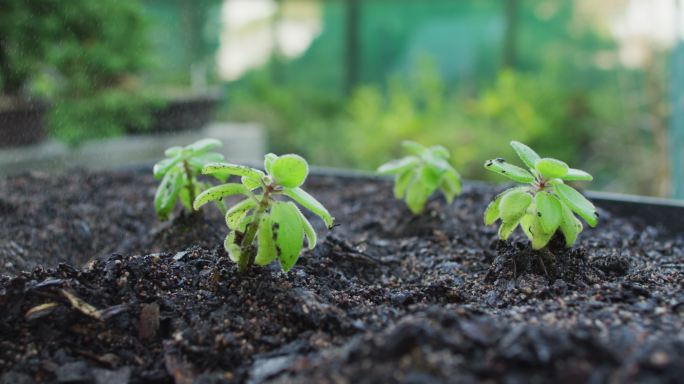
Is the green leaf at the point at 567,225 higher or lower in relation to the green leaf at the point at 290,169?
lower

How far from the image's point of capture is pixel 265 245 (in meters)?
0.83

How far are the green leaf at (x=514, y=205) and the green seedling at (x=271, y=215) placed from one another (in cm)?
24

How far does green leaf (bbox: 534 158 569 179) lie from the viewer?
35.1 inches

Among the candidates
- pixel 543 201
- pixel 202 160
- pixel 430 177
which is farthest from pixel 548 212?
pixel 202 160

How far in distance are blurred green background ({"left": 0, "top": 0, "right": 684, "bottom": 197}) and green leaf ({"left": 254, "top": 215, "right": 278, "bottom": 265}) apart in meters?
2.28

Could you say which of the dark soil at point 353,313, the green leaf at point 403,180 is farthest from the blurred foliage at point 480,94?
the dark soil at point 353,313

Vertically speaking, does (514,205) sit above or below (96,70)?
below

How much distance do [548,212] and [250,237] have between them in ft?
1.28

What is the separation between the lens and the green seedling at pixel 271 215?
2.73ft

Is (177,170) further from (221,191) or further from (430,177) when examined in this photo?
(430,177)

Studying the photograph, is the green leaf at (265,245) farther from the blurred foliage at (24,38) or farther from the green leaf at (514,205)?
the blurred foliage at (24,38)

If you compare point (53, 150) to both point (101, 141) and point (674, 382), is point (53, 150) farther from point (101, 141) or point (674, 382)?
point (674, 382)

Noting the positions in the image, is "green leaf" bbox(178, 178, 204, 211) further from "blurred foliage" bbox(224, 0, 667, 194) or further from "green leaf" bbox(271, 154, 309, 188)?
"blurred foliage" bbox(224, 0, 667, 194)

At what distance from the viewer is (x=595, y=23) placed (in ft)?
12.5
